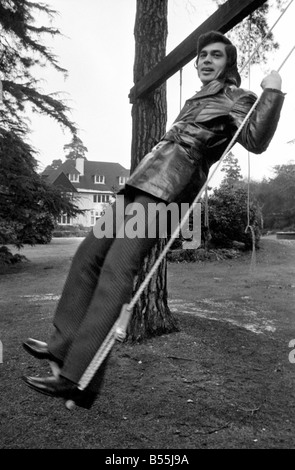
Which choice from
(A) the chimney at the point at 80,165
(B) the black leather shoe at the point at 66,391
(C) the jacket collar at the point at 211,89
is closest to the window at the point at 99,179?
(A) the chimney at the point at 80,165

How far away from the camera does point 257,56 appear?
587 centimetres

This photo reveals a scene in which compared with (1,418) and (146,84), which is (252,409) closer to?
(1,418)

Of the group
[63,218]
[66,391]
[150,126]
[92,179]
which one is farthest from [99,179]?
[66,391]

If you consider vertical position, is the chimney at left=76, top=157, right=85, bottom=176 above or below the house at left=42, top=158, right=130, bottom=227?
above

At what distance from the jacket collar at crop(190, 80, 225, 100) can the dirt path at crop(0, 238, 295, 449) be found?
2260 mm

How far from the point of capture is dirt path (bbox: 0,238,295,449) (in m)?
3.06

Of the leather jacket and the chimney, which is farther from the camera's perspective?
the chimney

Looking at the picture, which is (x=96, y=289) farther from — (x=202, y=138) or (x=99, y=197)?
(x=99, y=197)

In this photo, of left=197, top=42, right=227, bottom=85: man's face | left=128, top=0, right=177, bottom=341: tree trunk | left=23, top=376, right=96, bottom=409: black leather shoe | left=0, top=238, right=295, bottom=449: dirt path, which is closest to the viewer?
left=23, top=376, right=96, bottom=409: black leather shoe

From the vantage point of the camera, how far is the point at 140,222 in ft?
7.25

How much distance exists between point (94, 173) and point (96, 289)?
160 ft

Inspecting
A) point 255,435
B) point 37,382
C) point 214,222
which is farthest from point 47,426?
point 214,222

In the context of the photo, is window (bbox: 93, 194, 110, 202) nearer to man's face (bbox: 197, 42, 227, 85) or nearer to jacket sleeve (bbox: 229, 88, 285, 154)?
man's face (bbox: 197, 42, 227, 85)

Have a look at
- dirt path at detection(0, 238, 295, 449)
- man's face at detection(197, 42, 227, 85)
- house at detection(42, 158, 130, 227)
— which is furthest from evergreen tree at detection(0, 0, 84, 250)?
house at detection(42, 158, 130, 227)
